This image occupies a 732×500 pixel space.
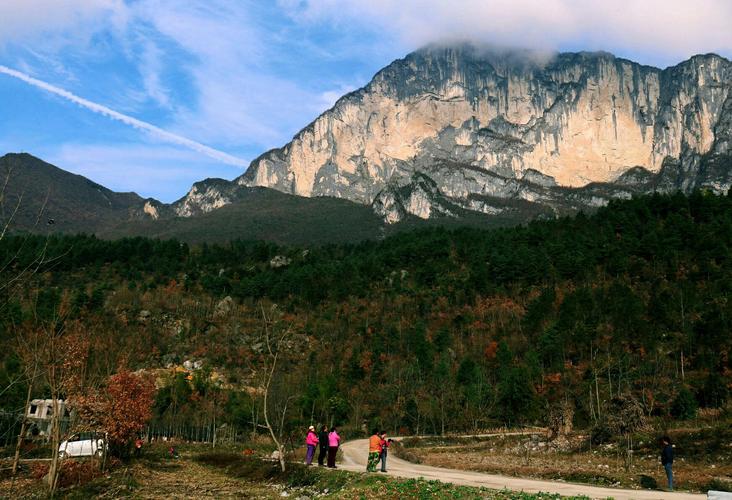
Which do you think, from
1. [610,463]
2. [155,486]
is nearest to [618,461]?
[610,463]

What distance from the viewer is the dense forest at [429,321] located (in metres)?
69.4

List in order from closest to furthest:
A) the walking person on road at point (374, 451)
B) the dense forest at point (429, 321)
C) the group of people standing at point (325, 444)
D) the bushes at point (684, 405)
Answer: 1. the walking person on road at point (374, 451)
2. the group of people standing at point (325, 444)
3. the bushes at point (684, 405)
4. the dense forest at point (429, 321)

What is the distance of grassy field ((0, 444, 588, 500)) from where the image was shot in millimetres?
21266

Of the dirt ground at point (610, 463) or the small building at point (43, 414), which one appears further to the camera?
the small building at point (43, 414)

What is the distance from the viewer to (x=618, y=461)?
108ft

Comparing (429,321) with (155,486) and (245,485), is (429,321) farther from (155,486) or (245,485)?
(155,486)

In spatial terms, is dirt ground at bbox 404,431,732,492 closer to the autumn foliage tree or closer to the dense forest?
the dense forest

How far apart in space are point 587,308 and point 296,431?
4697 centimetres

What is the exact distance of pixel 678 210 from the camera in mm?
122125

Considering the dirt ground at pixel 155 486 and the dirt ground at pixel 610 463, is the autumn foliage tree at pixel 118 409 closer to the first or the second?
the dirt ground at pixel 155 486

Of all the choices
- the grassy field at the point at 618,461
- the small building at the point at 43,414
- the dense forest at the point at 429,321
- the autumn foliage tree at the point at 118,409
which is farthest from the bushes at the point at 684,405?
the small building at the point at 43,414

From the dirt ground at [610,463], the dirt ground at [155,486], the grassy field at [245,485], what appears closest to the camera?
the grassy field at [245,485]

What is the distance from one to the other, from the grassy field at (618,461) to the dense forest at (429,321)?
4710mm

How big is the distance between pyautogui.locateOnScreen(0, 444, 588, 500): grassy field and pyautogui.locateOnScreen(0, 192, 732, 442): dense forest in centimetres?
732
